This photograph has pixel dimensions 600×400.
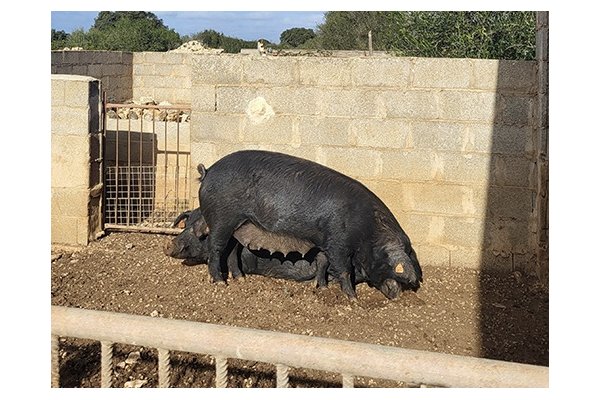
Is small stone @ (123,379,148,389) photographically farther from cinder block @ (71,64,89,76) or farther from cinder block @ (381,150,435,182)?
cinder block @ (71,64,89,76)

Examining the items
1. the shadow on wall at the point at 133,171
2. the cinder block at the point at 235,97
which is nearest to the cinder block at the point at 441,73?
the cinder block at the point at 235,97

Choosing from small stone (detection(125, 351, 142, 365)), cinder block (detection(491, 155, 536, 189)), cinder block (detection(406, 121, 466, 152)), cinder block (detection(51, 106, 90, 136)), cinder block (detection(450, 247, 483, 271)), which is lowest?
small stone (detection(125, 351, 142, 365))

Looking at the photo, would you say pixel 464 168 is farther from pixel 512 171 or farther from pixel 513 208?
pixel 513 208

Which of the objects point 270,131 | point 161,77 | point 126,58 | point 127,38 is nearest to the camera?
point 270,131

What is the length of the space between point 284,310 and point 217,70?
287 cm

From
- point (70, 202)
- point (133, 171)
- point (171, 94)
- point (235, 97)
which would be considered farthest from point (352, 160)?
point (171, 94)

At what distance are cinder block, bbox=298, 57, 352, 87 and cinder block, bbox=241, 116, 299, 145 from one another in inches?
17.9

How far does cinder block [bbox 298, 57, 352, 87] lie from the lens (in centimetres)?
680


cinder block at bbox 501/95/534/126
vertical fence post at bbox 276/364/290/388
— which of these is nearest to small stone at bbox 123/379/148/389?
vertical fence post at bbox 276/364/290/388

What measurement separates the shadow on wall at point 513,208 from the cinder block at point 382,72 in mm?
906

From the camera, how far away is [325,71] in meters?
6.86

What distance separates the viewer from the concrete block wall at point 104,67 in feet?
40.7

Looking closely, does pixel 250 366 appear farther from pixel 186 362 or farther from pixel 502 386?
pixel 502 386

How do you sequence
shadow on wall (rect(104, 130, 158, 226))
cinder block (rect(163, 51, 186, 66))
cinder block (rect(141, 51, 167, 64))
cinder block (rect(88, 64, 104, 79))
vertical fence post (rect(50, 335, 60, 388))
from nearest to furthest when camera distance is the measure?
vertical fence post (rect(50, 335, 60, 388)) → shadow on wall (rect(104, 130, 158, 226)) → cinder block (rect(88, 64, 104, 79)) → cinder block (rect(163, 51, 186, 66)) → cinder block (rect(141, 51, 167, 64))
